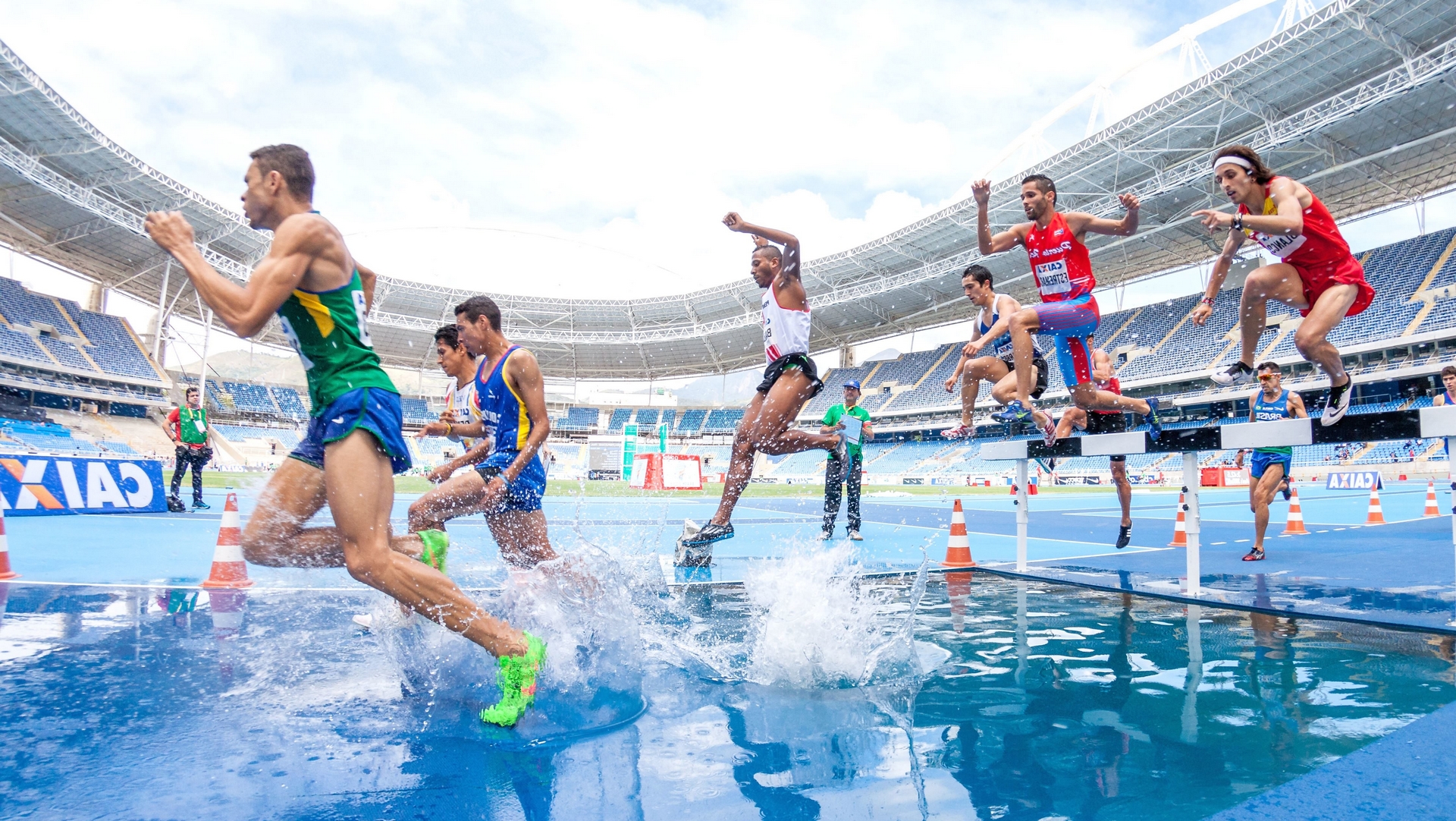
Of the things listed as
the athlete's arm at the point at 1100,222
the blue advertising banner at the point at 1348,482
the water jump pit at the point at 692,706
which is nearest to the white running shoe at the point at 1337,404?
the water jump pit at the point at 692,706

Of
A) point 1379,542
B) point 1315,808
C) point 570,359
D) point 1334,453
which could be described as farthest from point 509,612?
point 570,359

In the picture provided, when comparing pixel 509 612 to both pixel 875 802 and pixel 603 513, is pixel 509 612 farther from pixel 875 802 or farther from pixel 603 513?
pixel 603 513

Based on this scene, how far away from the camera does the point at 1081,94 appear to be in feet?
92.7

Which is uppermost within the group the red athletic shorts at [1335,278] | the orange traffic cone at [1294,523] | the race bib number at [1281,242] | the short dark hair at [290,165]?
the race bib number at [1281,242]

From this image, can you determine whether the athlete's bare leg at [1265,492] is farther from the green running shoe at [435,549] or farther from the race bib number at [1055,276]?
the green running shoe at [435,549]

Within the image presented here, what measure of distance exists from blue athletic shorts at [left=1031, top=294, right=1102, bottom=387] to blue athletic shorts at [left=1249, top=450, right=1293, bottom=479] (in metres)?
2.94

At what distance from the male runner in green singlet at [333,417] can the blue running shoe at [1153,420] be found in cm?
498

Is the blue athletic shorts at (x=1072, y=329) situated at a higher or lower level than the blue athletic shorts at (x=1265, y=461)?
higher

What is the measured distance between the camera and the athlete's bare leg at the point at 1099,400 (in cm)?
611

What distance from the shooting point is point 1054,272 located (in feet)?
18.8

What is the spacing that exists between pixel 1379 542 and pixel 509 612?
1010 centimetres

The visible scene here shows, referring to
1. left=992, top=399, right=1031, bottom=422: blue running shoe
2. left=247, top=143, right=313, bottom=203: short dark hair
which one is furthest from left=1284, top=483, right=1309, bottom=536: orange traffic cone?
left=247, top=143, right=313, bottom=203: short dark hair

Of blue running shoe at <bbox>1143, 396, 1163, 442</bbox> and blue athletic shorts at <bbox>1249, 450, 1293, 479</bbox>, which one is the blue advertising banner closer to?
blue athletic shorts at <bbox>1249, 450, 1293, 479</bbox>

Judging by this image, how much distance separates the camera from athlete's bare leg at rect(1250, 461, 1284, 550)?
24.6ft
